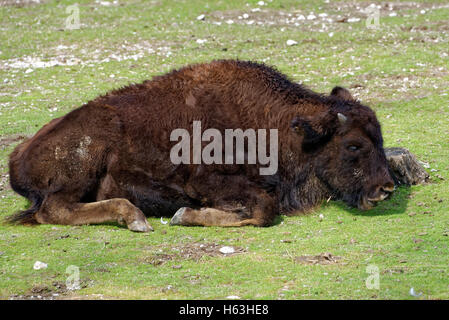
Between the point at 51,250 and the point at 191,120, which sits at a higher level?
the point at 191,120

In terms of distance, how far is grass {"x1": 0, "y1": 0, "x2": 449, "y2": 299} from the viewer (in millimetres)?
6270

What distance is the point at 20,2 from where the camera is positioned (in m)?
19.9

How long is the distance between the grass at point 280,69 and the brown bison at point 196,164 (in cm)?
25

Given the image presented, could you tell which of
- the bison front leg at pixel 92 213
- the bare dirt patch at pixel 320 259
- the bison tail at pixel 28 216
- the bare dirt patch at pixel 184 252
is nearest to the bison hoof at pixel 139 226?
the bison front leg at pixel 92 213

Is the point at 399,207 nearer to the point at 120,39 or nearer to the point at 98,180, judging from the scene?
the point at 98,180

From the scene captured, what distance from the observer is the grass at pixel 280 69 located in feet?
20.6

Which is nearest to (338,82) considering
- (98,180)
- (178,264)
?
(98,180)

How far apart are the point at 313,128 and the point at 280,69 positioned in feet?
20.2

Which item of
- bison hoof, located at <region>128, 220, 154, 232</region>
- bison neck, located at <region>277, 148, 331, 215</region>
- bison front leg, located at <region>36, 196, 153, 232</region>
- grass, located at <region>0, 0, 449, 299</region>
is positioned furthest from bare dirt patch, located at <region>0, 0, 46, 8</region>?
bison hoof, located at <region>128, 220, 154, 232</region>

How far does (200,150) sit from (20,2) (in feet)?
44.4

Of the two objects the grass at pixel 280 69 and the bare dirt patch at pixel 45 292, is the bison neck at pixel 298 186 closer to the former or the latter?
the grass at pixel 280 69

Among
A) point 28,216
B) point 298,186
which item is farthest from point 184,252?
point 28,216

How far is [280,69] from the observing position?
14266 millimetres

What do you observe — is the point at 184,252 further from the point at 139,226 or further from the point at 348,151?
the point at 348,151
